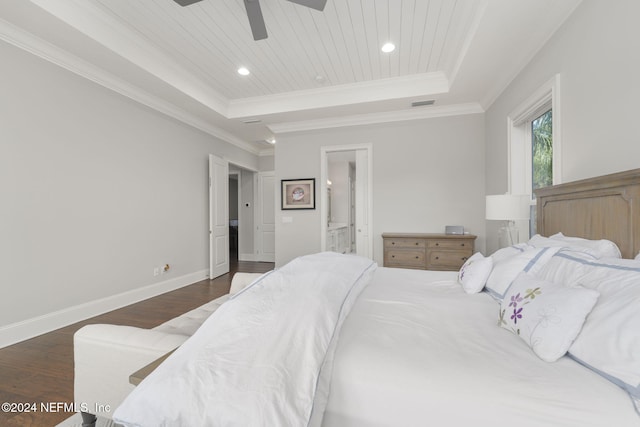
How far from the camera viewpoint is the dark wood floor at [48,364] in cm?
157

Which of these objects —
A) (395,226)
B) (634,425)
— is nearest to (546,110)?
(395,226)

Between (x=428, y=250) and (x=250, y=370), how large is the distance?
343 centimetres

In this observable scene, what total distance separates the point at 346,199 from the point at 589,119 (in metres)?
5.38

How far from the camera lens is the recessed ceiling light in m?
2.85

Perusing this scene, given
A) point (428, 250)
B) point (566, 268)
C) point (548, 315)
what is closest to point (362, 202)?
point (428, 250)

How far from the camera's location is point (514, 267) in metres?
1.59

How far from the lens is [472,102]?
3.86 m

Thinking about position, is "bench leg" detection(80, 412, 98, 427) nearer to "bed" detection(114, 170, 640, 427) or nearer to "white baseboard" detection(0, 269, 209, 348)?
"bed" detection(114, 170, 640, 427)

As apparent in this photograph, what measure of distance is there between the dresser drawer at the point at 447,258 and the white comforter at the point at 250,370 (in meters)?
3.02

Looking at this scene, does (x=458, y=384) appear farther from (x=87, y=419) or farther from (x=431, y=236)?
(x=431, y=236)

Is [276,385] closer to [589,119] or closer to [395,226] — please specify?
[589,119]

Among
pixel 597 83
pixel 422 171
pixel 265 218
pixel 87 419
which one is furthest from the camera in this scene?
pixel 265 218

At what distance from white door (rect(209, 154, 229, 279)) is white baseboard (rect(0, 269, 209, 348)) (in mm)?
738

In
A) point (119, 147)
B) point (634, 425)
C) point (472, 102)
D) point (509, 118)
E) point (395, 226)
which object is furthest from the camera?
point (395, 226)
